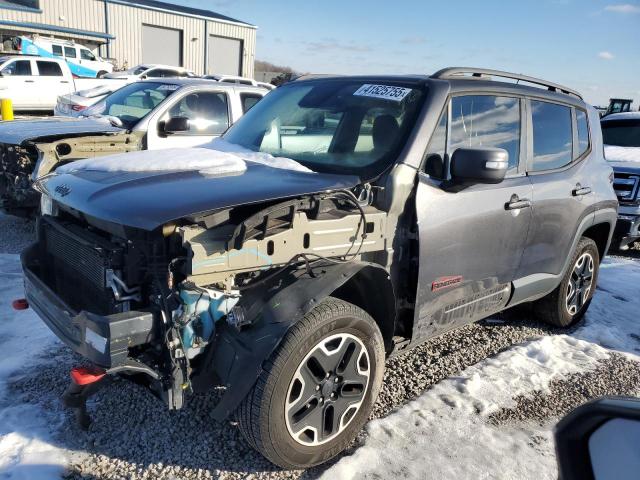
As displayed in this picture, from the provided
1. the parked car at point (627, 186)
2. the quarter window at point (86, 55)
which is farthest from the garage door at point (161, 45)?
the parked car at point (627, 186)

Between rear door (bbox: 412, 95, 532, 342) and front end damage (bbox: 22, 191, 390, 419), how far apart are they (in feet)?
1.95

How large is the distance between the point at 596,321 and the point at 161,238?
445cm

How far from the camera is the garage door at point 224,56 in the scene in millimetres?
39000

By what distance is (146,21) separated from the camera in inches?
1380

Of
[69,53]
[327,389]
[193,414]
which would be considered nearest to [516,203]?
[327,389]

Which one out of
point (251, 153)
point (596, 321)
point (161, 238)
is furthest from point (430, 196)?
point (596, 321)

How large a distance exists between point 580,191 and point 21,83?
1808 centimetres

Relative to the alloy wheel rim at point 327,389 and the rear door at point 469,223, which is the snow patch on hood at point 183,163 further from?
the alloy wheel rim at point 327,389

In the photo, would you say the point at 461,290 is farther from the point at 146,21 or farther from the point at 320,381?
the point at 146,21

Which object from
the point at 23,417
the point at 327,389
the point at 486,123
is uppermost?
the point at 486,123

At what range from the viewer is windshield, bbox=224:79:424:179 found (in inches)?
128

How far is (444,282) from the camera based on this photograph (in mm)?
3334

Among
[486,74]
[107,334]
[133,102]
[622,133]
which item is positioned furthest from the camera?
[622,133]

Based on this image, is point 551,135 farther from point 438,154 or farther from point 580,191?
point 438,154
